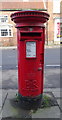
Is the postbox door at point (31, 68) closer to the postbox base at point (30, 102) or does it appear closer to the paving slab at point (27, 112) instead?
the postbox base at point (30, 102)

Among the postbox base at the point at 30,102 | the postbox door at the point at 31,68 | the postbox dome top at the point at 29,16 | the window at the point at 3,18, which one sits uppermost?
the window at the point at 3,18

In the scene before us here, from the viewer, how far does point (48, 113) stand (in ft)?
10.3

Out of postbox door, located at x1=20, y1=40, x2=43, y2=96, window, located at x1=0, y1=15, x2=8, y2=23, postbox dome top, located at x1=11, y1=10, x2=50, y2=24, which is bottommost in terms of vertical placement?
postbox door, located at x1=20, y1=40, x2=43, y2=96

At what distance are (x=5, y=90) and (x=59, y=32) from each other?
62.1ft

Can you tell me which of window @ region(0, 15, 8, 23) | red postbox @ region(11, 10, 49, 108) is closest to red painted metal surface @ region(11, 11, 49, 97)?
red postbox @ region(11, 10, 49, 108)

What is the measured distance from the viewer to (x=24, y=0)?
24078 millimetres

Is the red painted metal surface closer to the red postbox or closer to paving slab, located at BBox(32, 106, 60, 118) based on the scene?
the red postbox

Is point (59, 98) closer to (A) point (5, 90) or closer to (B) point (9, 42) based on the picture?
(A) point (5, 90)

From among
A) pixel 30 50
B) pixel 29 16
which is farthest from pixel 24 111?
pixel 29 16

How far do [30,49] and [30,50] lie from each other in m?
0.02

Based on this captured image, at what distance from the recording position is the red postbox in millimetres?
2963

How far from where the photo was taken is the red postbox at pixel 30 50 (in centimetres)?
296

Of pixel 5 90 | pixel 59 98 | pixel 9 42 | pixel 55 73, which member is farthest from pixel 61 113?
pixel 9 42

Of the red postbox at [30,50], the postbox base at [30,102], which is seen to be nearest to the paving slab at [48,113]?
the postbox base at [30,102]
